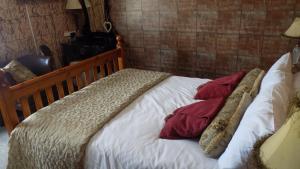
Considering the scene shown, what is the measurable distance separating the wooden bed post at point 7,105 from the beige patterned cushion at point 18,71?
3.68 feet

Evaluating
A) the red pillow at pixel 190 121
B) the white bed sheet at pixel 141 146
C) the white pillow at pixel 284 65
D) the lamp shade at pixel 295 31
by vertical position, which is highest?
the lamp shade at pixel 295 31

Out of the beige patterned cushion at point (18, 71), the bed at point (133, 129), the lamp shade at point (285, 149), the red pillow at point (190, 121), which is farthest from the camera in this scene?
the beige patterned cushion at point (18, 71)

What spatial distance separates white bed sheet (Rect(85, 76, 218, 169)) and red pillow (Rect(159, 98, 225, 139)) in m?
0.05

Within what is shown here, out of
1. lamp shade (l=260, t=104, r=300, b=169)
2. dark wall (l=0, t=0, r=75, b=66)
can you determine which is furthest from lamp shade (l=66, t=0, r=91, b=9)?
lamp shade (l=260, t=104, r=300, b=169)

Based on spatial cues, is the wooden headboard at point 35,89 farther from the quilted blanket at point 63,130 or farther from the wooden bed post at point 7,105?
the quilted blanket at point 63,130

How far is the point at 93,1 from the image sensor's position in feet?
12.8

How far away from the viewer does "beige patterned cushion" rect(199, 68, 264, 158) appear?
4.17 ft

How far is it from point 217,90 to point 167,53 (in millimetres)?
1708

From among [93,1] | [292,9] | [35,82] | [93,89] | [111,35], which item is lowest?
[93,89]

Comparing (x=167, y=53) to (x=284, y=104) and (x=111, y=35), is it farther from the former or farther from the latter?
(x=284, y=104)

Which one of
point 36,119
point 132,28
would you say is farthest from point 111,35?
point 36,119

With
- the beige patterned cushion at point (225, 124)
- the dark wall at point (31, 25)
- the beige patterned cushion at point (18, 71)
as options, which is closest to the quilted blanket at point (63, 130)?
the beige patterned cushion at point (225, 124)

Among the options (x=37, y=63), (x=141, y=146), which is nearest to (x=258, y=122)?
(x=141, y=146)

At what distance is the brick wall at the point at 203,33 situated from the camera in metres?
2.77
